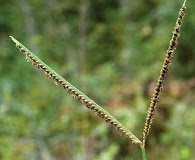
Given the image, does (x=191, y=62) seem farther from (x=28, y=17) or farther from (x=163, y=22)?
(x=28, y=17)

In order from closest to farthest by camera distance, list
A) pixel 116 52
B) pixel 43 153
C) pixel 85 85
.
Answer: pixel 43 153 < pixel 85 85 < pixel 116 52

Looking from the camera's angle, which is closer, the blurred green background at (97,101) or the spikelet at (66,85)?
the spikelet at (66,85)

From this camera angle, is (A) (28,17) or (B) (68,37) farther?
(A) (28,17)

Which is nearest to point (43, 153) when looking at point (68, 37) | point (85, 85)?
point (85, 85)

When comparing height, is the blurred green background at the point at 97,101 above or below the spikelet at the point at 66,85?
below

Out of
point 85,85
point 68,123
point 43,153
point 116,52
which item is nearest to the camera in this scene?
point 43,153

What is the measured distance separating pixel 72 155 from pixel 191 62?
456cm

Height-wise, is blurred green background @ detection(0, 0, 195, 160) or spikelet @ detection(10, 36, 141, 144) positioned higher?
spikelet @ detection(10, 36, 141, 144)

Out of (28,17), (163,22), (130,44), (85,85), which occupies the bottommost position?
(28,17)

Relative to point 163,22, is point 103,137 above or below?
above

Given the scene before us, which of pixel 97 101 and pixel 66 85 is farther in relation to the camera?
pixel 97 101

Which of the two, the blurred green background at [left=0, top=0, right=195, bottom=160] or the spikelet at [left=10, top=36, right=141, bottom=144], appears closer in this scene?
the spikelet at [left=10, top=36, right=141, bottom=144]

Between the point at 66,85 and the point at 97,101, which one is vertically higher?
the point at 66,85

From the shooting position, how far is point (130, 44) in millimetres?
8859
